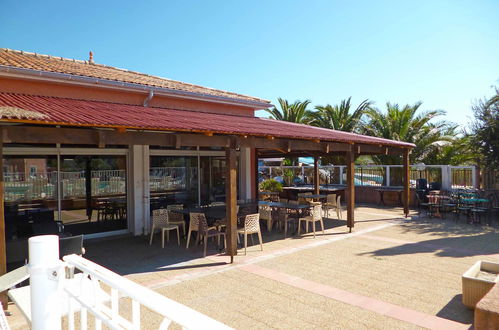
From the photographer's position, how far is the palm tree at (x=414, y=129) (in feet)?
62.4

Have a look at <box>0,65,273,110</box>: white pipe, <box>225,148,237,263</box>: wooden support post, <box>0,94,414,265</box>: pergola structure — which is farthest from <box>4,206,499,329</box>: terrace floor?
<box>0,65,273,110</box>: white pipe

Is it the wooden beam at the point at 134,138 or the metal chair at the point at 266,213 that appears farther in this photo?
the metal chair at the point at 266,213

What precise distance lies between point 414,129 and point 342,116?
4510 mm

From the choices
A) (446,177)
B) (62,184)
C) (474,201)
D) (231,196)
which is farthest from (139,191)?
(446,177)

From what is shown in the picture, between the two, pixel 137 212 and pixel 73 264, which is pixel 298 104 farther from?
pixel 73 264

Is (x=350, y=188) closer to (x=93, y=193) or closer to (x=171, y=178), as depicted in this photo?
(x=171, y=178)

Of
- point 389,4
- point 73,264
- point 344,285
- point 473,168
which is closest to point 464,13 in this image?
point 389,4

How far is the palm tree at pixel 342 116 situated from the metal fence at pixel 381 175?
2975mm

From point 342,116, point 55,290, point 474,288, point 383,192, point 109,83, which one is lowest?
point 474,288

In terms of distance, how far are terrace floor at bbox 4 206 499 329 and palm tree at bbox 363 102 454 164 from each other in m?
9.06

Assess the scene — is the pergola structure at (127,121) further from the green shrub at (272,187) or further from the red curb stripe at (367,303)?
the green shrub at (272,187)

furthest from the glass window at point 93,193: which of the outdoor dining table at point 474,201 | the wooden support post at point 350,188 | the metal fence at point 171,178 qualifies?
the outdoor dining table at point 474,201

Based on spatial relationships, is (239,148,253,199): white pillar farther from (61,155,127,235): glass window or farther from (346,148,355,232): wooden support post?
(61,155,127,235): glass window

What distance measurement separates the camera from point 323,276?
642 centimetres
